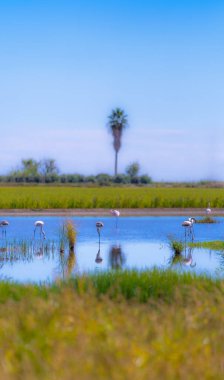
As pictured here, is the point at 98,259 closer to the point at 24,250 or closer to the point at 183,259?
the point at 183,259

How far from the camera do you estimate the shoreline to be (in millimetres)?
35688

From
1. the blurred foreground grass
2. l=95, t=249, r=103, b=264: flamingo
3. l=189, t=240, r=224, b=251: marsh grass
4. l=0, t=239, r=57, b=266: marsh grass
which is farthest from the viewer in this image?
l=189, t=240, r=224, b=251: marsh grass

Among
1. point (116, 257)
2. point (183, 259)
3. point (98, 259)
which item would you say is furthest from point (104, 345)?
point (116, 257)

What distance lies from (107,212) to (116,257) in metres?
17.7

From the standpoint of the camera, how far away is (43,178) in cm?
7994

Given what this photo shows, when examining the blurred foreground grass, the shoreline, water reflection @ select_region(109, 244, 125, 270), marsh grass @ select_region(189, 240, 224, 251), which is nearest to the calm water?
water reflection @ select_region(109, 244, 125, 270)

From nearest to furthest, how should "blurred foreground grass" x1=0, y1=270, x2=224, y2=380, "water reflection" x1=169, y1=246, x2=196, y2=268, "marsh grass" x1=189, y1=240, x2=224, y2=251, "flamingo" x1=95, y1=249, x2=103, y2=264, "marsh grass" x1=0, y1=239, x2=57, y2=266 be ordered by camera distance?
"blurred foreground grass" x1=0, y1=270, x2=224, y2=380
"water reflection" x1=169, y1=246, x2=196, y2=268
"flamingo" x1=95, y1=249, x2=103, y2=264
"marsh grass" x1=0, y1=239, x2=57, y2=266
"marsh grass" x1=189, y1=240, x2=224, y2=251

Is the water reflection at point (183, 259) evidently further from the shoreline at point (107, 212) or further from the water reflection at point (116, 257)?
the shoreline at point (107, 212)

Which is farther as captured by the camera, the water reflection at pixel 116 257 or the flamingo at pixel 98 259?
the flamingo at pixel 98 259

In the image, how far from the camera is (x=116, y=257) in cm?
1950

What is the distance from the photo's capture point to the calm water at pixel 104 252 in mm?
16547

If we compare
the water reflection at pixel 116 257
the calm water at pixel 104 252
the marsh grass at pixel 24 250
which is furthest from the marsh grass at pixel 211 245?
the marsh grass at pixel 24 250

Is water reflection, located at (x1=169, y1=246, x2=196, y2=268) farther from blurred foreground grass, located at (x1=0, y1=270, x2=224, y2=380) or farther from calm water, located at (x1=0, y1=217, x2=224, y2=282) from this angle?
blurred foreground grass, located at (x1=0, y1=270, x2=224, y2=380)

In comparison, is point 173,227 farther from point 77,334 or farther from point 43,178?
point 43,178
